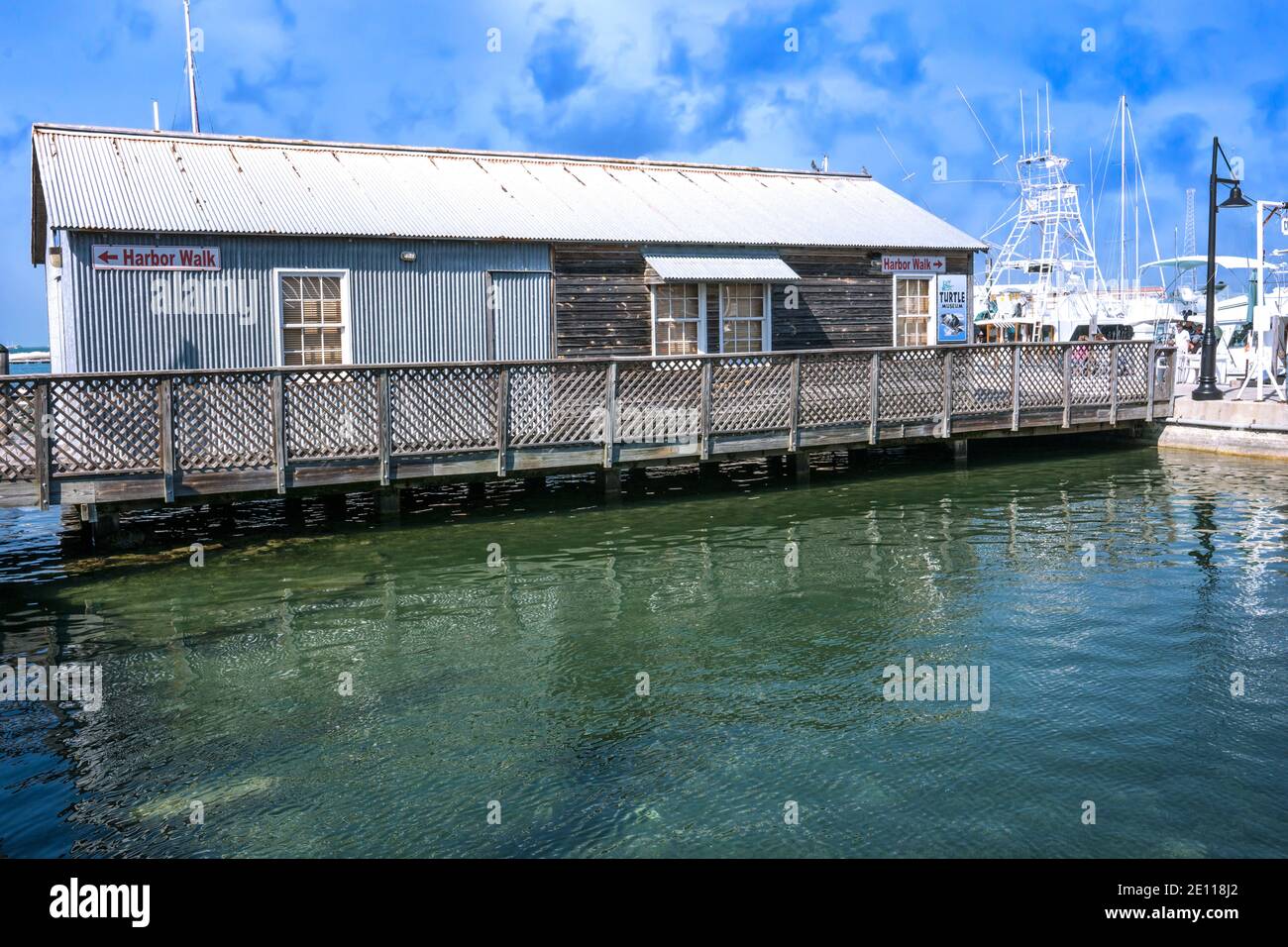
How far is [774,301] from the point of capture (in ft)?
70.9

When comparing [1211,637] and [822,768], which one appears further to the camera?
[1211,637]

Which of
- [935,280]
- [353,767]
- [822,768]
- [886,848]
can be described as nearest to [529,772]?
[353,767]

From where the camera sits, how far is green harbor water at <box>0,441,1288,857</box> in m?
6.64

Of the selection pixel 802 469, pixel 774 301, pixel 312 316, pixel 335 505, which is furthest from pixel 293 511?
pixel 774 301

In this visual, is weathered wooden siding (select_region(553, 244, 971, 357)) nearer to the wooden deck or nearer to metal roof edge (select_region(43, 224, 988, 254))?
metal roof edge (select_region(43, 224, 988, 254))

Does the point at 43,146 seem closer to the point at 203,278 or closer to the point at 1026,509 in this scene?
the point at 203,278

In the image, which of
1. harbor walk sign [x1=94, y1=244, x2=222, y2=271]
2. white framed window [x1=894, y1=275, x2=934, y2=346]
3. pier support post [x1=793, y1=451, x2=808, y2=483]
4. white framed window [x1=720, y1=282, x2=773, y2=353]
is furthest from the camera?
white framed window [x1=894, y1=275, x2=934, y2=346]

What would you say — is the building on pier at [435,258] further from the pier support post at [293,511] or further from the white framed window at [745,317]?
the pier support post at [293,511]

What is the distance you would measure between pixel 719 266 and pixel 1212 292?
10.3 meters

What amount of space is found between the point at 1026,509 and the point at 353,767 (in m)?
12.2

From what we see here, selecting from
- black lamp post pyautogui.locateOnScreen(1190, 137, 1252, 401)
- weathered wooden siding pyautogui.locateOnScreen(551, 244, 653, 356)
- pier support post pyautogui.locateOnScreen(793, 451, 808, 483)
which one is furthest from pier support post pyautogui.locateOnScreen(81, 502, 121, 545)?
black lamp post pyautogui.locateOnScreen(1190, 137, 1252, 401)

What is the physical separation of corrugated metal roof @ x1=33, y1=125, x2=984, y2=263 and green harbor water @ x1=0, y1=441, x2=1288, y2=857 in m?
4.79

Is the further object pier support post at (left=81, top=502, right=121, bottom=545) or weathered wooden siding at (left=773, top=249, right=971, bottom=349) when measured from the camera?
weathered wooden siding at (left=773, top=249, right=971, bottom=349)
